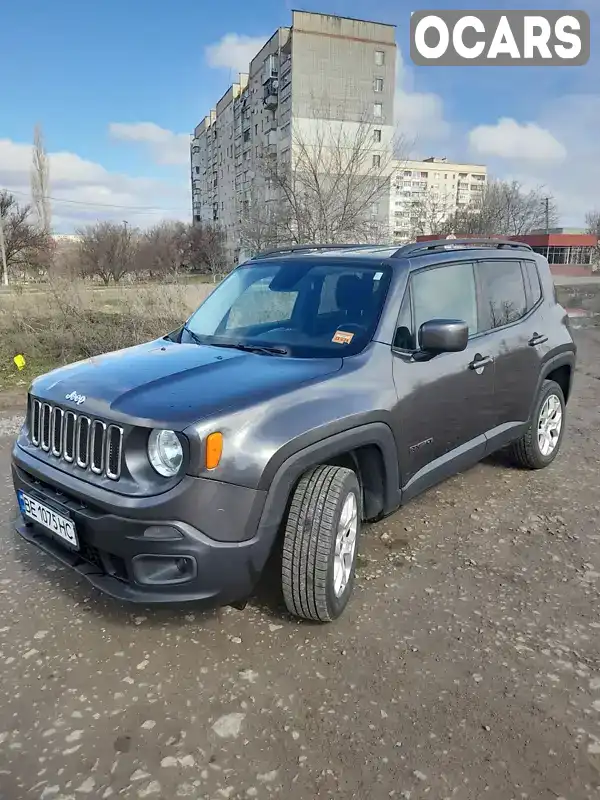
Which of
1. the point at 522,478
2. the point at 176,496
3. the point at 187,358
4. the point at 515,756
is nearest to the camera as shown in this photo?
the point at 515,756

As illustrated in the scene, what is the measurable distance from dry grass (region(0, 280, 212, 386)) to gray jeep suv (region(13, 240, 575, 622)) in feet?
23.9

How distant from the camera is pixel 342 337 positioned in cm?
329

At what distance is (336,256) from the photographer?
380 cm

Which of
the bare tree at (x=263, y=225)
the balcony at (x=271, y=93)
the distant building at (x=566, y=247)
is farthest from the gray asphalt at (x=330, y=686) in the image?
the balcony at (x=271, y=93)

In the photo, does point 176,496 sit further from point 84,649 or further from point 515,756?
point 515,756

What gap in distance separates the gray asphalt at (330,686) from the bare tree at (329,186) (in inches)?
496

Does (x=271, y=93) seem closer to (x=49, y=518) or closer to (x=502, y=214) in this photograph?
(x=502, y=214)

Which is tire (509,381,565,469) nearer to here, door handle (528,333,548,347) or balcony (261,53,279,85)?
door handle (528,333,548,347)

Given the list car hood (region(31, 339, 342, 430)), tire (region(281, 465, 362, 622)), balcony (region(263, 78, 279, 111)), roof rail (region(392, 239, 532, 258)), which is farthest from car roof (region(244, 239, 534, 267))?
balcony (region(263, 78, 279, 111))

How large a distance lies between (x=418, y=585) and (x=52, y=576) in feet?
6.76

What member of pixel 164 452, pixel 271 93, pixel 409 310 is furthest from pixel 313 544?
pixel 271 93

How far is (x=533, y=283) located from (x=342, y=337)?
230cm

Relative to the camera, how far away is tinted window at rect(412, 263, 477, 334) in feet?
11.6

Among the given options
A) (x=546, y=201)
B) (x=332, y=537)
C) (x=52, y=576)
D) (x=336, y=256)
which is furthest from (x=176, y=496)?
(x=546, y=201)
